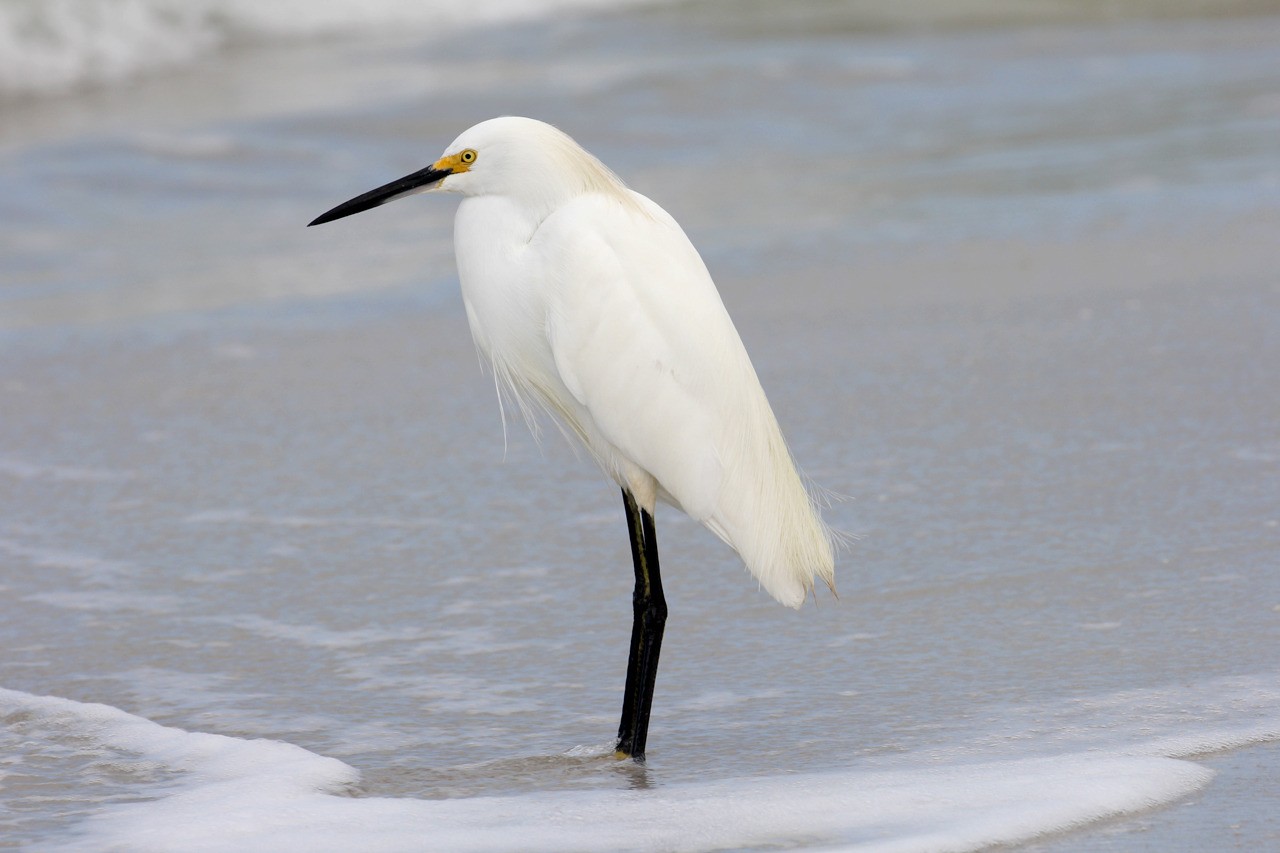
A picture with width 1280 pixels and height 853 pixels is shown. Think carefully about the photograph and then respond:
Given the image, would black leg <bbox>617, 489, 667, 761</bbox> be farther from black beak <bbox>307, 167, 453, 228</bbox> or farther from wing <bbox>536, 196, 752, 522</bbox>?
black beak <bbox>307, 167, 453, 228</bbox>

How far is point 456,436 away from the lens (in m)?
4.41

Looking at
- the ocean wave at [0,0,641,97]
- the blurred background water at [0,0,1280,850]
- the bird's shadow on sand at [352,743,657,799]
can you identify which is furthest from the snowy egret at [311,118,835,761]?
the ocean wave at [0,0,641,97]

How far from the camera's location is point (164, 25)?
12406 millimetres

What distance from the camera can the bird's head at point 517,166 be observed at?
2768 millimetres

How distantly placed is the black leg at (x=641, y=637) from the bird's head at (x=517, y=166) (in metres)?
0.56

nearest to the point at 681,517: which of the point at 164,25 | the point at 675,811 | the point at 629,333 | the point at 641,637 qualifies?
the point at 641,637

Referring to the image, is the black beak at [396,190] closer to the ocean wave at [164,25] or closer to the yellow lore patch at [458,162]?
the yellow lore patch at [458,162]

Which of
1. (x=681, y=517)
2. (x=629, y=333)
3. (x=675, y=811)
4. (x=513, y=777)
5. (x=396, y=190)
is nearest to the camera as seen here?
(x=675, y=811)

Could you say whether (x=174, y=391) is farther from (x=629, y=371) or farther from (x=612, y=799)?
(x=612, y=799)

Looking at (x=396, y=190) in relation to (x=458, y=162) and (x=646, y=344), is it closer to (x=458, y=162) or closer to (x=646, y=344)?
(x=458, y=162)

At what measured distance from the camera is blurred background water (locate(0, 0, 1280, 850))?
2.69m

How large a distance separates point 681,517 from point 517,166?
131 centimetres

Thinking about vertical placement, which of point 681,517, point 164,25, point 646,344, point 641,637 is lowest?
point 641,637

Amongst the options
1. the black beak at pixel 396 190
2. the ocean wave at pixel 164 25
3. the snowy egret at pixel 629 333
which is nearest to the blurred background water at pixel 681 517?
the snowy egret at pixel 629 333
